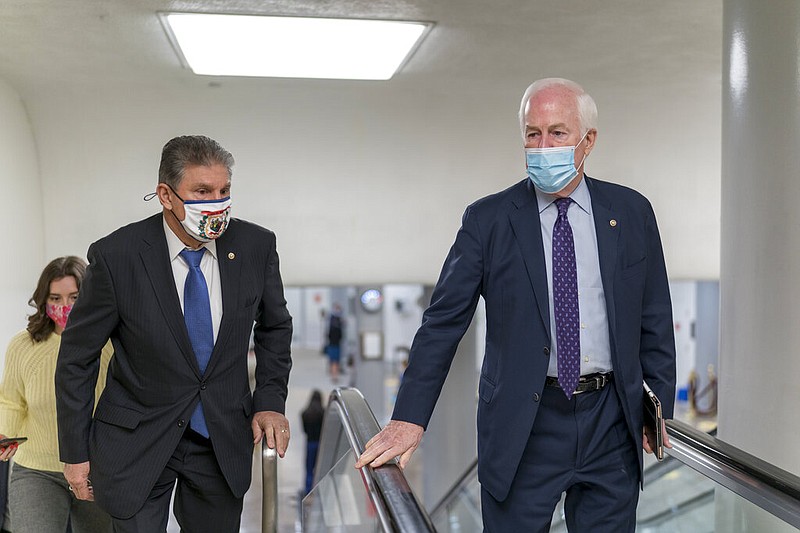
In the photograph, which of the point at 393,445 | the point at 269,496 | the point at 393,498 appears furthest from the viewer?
the point at 269,496

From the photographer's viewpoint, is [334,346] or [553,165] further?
[334,346]

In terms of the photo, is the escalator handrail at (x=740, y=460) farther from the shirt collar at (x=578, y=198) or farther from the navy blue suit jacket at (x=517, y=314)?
the shirt collar at (x=578, y=198)

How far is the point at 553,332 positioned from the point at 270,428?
1023mm

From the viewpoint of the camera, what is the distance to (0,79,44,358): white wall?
6.29 meters

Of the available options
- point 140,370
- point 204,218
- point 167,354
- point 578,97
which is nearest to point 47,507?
point 140,370

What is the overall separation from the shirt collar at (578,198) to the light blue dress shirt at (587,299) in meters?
0.04

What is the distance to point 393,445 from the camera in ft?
8.23

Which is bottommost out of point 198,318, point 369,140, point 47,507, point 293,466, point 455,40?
point 293,466

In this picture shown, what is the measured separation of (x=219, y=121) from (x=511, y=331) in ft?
16.8

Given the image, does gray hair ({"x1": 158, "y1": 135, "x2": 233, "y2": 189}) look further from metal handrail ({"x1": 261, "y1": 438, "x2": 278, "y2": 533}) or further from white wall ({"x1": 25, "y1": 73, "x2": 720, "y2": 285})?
white wall ({"x1": 25, "y1": 73, "x2": 720, "y2": 285})

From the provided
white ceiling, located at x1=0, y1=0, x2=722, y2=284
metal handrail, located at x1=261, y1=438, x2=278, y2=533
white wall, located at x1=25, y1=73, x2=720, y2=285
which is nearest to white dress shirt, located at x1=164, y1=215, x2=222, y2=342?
metal handrail, located at x1=261, y1=438, x2=278, y2=533

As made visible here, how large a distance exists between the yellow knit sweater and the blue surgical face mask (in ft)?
6.56

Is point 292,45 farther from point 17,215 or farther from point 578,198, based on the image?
point 578,198

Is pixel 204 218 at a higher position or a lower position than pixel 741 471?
higher
